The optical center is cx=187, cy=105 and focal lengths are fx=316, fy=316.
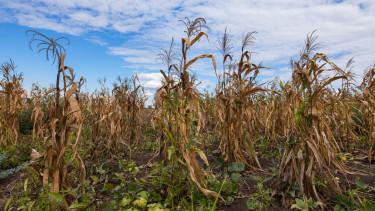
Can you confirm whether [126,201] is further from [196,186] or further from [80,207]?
[196,186]

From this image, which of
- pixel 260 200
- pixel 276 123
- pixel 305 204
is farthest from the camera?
pixel 276 123

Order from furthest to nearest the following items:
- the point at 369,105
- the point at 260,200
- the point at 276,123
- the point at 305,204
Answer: the point at 276,123
the point at 369,105
the point at 260,200
the point at 305,204

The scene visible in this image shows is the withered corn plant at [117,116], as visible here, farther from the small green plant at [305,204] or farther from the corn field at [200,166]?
the small green plant at [305,204]

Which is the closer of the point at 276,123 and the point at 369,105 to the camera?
the point at 369,105

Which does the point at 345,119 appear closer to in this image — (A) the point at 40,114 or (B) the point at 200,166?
(B) the point at 200,166

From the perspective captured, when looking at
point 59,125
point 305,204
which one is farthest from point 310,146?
point 59,125

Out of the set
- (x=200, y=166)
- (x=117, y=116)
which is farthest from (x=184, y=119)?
(x=117, y=116)

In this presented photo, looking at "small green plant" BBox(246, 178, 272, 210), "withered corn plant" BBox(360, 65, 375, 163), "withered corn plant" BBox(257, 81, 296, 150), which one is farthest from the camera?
"withered corn plant" BBox(257, 81, 296, 150)

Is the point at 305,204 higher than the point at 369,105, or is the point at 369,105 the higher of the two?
the point at 369,105

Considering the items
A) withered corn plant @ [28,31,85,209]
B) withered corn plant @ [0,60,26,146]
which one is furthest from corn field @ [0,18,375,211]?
withered corn plant @ [0,60,26,146]

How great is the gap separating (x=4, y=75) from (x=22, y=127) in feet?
7.57

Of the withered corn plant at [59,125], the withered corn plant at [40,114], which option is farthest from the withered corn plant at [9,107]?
the withered corn plant at [59,125]

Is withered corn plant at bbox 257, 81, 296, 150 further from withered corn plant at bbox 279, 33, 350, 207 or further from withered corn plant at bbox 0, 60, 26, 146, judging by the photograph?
withered corn plant at bbox 0, 60, 26, 146

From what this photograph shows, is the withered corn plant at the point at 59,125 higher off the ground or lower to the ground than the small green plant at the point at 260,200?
higher
